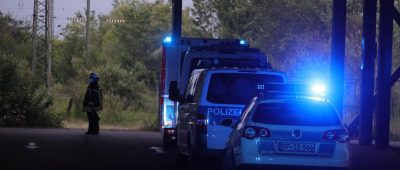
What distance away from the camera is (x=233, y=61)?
56.9 feet

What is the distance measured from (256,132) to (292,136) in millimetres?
478

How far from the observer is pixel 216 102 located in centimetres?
1380

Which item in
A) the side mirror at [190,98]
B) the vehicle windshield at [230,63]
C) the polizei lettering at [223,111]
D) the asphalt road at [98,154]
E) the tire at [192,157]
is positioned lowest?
the asphalt road at [98,154]

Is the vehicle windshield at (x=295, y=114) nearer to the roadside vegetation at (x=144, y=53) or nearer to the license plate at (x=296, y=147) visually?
the license plate at (x=296, y=147)

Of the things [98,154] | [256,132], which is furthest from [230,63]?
[256,132]

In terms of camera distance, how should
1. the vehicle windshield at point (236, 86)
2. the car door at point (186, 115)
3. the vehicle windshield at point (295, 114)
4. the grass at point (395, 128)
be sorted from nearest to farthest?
the vehicle windshield at point (295, 114) → the vehicle windshield at point (236, 86) → the car door at point (186, 115) → the grass at point (395, 128)

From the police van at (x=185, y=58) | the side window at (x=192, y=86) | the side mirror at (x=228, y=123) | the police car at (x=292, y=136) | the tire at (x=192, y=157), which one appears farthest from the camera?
the police van at (x=185, y=58)

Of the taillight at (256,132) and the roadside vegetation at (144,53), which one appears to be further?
the roadside vegetation at (144,53)

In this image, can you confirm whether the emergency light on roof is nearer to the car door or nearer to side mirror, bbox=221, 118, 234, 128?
side mirror, bbox=221, 118, 234, 128

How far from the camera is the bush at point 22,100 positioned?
94.4ft

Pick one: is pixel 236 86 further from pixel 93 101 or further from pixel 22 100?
pixel 22 100

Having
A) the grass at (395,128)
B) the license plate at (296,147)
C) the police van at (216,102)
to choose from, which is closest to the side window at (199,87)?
the police van at (216,102)

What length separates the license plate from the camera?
10.9 meters

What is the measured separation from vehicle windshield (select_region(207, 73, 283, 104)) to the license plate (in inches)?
121
